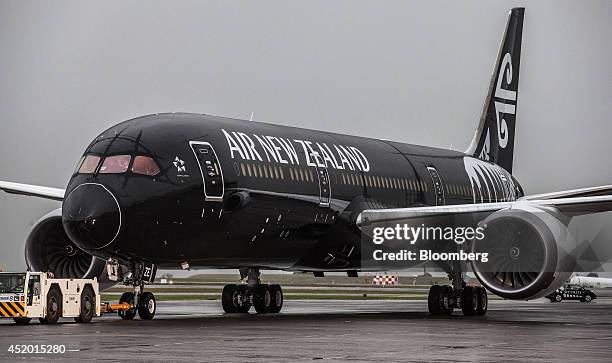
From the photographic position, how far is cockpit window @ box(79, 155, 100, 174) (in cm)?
2406

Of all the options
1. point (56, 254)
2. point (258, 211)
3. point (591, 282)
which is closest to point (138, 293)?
point (258, 211)

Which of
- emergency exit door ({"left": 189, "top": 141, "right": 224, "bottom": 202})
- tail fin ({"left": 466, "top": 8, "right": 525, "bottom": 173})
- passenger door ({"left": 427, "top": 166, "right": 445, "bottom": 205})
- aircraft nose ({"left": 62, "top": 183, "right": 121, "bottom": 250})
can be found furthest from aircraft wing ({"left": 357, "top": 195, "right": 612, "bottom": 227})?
tail fin ({"left": 466, "top": 8, "right": 525, "bottom": 173})

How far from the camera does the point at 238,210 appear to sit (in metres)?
25.5

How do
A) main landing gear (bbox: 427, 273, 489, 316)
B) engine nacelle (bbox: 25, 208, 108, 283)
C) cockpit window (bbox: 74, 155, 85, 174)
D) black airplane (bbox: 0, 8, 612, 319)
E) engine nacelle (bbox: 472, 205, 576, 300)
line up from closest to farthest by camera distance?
black airplane (bbox: 0, 8, 612, 319) < cockpit window (bbox: 74, 155, 85, 174) < engine nacelle (bbox: 472, 205, 576, 300) < engine nacelle (bbox: 25, 208, 108, 283) < main landing gear (bbox: 427, 273, 489, 316)

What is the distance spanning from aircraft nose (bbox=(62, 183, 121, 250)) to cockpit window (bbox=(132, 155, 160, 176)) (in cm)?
83

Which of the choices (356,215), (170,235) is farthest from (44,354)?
(356,215)

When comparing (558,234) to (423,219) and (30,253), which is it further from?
(30,253)

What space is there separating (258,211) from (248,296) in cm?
558

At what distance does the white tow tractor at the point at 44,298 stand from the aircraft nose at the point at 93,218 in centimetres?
153

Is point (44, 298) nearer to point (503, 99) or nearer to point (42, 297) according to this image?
point (42, 297)

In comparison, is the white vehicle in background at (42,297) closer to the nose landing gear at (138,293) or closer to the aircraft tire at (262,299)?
the nose landing gear at (138,293)

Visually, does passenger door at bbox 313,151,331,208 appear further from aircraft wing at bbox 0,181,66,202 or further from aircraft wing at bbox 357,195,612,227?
aircraft wing at bbox 0,181,66,202

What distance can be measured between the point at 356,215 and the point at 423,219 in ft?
6.08

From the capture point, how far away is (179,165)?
24.3 metres
